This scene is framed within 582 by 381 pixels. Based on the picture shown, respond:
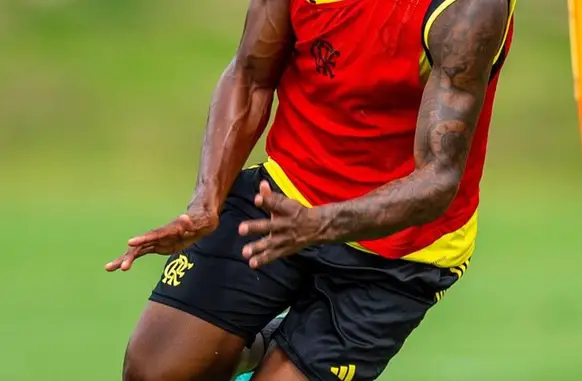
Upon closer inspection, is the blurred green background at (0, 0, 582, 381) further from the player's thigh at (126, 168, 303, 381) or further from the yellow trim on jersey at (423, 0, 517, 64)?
the yellow trim on jersey at (423, 0, 517, 64)

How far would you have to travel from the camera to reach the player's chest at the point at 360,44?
3457 millimetres

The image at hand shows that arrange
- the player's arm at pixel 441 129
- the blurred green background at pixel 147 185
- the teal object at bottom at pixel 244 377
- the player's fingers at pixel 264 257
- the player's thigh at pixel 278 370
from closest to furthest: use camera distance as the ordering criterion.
→ the player's fingers at pixel 264 257 < the player's arm at pixel 441 129 < the player's thigh at pixel 278 370 < the teal object at bottom at pixel 244 377 < the blurred green background at pixel 147 185

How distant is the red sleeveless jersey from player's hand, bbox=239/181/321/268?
64cm

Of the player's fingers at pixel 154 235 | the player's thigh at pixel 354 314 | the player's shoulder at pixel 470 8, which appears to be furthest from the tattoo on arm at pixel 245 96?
the player's shoulder at pixel 470 8

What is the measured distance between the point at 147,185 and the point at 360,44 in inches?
201

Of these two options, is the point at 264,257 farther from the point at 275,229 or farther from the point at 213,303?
the point at 213,303

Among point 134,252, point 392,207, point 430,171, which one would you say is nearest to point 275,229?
point 392,207

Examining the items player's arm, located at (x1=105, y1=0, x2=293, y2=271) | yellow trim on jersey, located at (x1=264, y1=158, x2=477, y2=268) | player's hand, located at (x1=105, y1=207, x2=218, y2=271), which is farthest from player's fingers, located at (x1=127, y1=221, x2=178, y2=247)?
yellow trim on jersey, located at (x1=264, y1=158, x2=477, y2=268)

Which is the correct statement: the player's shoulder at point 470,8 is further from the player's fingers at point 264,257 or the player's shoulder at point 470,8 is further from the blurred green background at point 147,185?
the blurred green background at point 147,185

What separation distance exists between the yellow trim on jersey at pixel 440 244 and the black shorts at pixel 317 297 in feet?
0.09

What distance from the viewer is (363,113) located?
3.66 meters

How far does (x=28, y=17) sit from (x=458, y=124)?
833cm

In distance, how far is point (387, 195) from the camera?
3252 mm

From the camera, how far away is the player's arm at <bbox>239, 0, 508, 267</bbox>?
3225 mm
